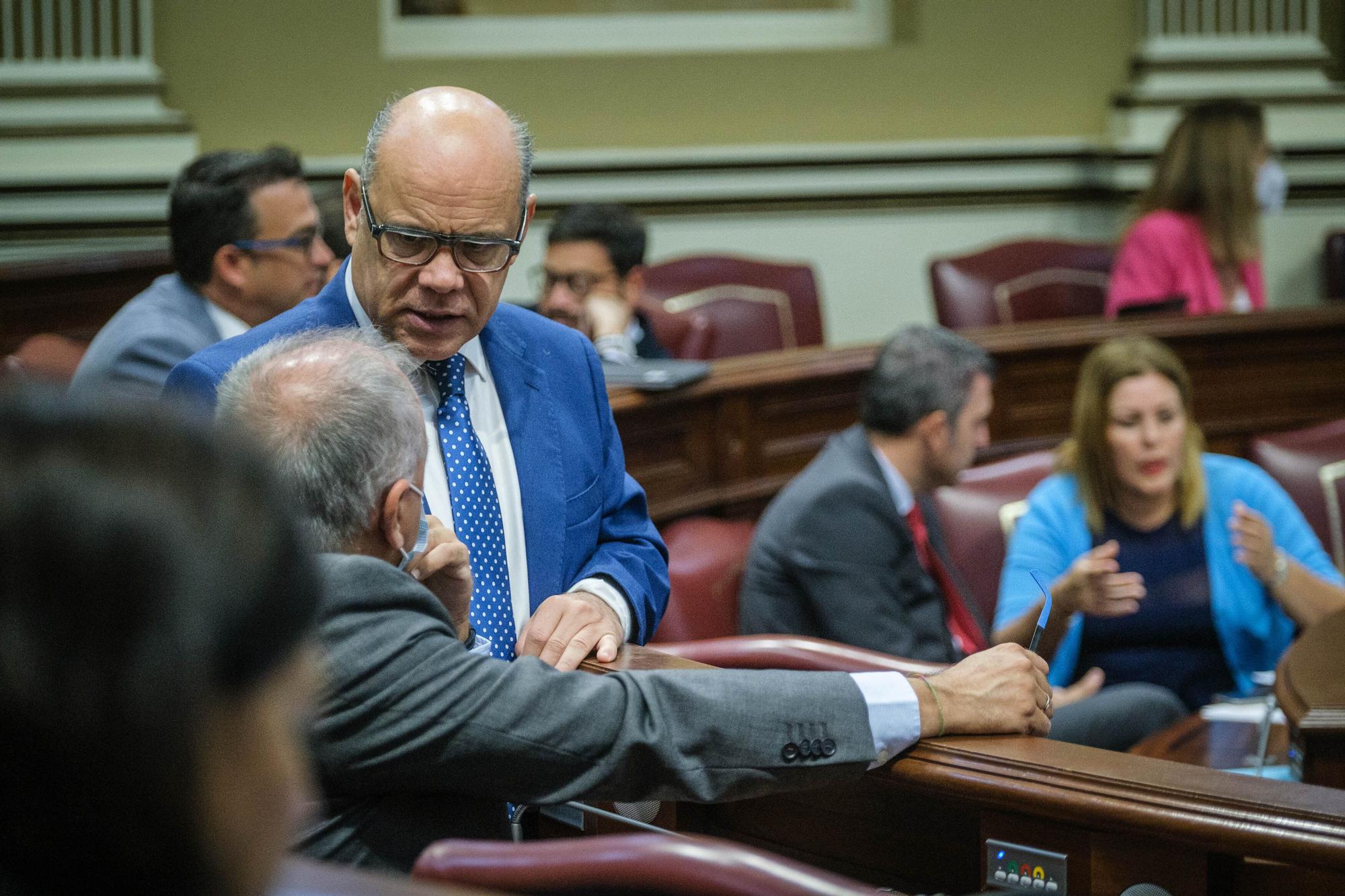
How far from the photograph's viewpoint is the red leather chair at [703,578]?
2549 millimetres

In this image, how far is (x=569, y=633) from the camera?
1.48 meters

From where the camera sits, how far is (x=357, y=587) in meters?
1.12

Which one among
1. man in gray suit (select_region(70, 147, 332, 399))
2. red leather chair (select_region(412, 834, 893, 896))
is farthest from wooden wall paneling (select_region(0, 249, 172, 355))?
red leather chair (select_region(412, 834, 893, 896))

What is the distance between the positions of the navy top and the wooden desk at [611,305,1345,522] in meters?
1.02

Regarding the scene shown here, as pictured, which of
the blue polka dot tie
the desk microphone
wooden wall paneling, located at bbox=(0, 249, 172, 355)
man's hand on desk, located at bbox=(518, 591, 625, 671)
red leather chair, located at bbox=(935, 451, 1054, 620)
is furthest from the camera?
wooden wall paneling, located at bbox=(0, 249, 172, 355)

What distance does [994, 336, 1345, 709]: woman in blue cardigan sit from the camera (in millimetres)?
2904

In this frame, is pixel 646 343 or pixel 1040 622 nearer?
pixel 1040 622

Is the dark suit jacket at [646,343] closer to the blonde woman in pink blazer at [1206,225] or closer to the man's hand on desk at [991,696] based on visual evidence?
the blonde woman in pink blazer at [1206,225]

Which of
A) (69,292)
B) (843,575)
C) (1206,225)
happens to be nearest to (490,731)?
(843,575)

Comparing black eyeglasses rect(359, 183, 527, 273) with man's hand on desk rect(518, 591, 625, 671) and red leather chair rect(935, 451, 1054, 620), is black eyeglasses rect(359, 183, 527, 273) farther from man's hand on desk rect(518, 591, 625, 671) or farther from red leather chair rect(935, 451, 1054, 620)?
red leather chair rect(935, 451, 1054, 620)

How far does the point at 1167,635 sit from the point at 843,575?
30.5 inches

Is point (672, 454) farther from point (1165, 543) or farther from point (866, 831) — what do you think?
point (866, 831)

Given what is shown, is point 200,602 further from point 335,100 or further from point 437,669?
point 335,100

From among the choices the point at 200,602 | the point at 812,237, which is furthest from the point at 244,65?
the point at 200,602
